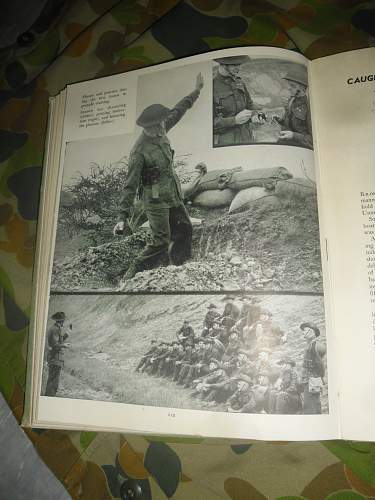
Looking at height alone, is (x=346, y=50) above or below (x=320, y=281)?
above

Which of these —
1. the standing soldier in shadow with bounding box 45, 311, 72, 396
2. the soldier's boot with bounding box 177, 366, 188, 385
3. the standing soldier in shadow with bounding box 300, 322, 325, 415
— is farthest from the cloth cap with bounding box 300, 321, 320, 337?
the standing soldier in shadow with bounding box 45, 311, 72, 396

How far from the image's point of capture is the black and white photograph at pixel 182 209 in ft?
1.10

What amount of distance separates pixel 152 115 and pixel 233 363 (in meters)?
0.25

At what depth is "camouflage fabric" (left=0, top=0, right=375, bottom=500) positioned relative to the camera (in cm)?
30

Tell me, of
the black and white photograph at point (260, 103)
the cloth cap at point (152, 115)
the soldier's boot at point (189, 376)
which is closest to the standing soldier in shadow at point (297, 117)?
the black and white photograph at point (260, 103)

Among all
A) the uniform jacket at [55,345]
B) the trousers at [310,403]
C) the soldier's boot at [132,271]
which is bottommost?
the trousers at [310,403]

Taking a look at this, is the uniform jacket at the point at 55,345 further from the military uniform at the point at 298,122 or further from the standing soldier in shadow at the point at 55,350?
the military uniform at the point at 298,122

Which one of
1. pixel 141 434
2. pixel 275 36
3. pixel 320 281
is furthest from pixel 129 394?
pixel 275 36

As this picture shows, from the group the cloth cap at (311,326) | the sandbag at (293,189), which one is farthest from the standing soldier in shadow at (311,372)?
the sandbag at (293,189)

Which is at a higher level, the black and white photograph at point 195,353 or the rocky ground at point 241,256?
the rocky ground at point 241,256

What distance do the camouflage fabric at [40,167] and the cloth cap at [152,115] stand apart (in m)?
0.06

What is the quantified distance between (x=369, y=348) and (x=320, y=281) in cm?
7

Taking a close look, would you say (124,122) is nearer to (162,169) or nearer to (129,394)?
(162,169)

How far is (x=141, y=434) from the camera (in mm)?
320
